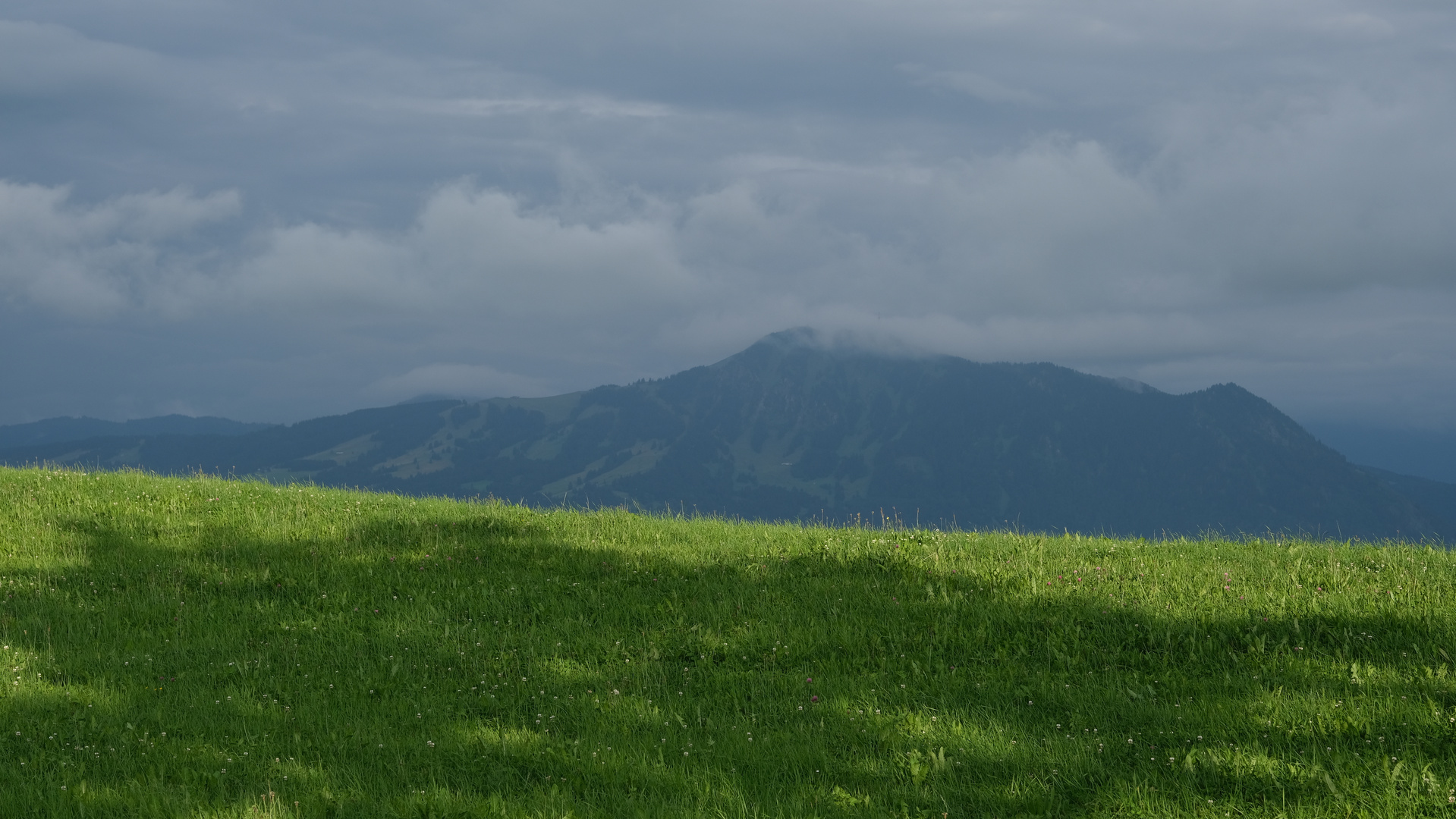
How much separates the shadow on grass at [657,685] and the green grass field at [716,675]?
0.04 meters

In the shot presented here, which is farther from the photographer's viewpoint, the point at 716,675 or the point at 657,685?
the point at 716,675

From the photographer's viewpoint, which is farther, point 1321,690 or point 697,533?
point 697,533

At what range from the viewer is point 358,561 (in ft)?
50.6

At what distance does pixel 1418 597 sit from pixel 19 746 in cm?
1479

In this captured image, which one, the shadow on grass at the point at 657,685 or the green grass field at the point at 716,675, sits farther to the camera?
the shadow on grass at the point at 657,685

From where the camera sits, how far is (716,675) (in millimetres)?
10656

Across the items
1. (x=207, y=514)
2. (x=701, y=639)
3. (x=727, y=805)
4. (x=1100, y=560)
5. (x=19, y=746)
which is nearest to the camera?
(x=727, y=805)

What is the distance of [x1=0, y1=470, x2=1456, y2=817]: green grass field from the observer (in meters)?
7.80

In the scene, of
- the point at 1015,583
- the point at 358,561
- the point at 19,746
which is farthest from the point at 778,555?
the point at 19,746

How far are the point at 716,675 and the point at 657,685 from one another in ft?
2.17

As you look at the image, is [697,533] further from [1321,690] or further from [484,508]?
[1321,690]

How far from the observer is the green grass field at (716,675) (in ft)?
25.6

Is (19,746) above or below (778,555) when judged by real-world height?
below

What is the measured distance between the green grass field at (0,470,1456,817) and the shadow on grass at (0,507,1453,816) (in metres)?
0.04
